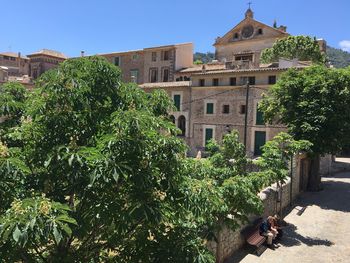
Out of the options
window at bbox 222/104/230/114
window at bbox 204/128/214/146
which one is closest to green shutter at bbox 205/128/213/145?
window at bbox 204/128/214/146

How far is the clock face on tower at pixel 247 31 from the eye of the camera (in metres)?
50.4

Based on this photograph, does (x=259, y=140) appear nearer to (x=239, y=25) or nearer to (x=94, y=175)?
(x=239, y=25)

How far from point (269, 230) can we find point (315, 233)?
295 cm

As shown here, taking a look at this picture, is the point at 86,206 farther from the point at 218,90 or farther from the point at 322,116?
the point at 218,90

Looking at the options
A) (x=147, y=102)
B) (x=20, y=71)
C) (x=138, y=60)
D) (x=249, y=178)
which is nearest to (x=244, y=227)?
(x=249, y=178)

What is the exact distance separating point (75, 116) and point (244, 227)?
10868 millimetres

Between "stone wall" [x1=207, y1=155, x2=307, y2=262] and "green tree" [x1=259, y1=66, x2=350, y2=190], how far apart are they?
6.02 feet

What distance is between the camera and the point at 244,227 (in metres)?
14.7

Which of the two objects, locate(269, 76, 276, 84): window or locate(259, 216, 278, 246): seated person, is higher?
locate(269, 76, 276, 84): window

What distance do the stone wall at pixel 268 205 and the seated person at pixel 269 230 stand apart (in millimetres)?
708

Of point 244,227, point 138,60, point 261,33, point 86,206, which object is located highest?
point 261,33

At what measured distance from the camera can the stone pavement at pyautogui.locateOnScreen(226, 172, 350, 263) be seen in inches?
529

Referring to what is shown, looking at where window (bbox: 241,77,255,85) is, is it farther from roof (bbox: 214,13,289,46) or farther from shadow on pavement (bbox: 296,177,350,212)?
roof (bbox: 214,13,289,46)

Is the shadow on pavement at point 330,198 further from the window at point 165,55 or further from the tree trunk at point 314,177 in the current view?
the window at point 165,55
